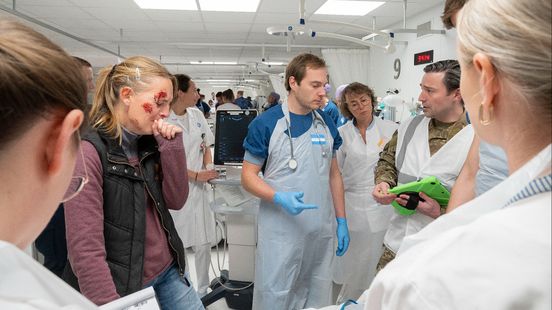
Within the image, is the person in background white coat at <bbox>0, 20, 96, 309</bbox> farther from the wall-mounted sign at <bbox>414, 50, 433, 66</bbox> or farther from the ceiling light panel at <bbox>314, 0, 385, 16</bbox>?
the wall-mounted sign at <bbox>414, 50, 433, 66</bbox>

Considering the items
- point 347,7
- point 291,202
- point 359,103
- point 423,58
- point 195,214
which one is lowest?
point 195,214

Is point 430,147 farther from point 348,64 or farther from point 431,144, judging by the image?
point 348,64

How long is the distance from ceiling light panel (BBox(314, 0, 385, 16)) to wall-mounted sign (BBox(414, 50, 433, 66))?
89 cm

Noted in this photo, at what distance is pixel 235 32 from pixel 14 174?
652cm

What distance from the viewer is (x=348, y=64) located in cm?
764

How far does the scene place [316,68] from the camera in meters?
2.00

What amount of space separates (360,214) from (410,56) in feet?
12.6

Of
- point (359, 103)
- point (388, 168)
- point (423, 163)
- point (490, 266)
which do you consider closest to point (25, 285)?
point (490, 266)

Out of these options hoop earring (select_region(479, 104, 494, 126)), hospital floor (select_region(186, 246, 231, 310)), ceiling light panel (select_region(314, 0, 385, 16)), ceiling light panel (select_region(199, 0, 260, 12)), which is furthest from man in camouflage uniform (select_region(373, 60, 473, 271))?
ceiling light panel (select_region(199, 0, 260, 12))

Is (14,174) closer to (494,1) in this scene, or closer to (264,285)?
(494,1)

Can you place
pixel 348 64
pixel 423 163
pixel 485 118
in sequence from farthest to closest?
pixel 348 64, pixel 423 163, pixel 485 118

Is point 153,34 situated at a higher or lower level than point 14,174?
higher

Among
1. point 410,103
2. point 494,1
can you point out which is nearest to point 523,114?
point 494,1

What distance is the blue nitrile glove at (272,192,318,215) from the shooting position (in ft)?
5.88
